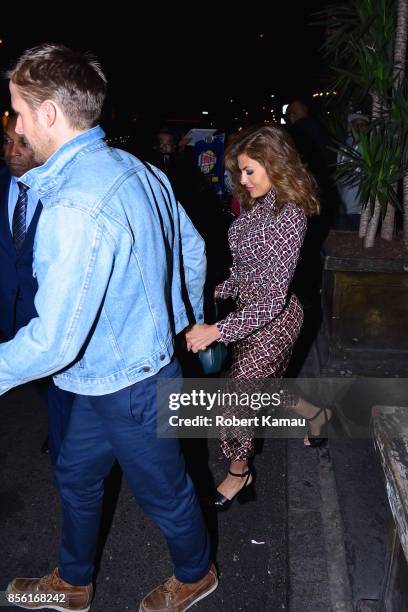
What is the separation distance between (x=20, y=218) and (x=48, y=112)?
72 centimetres

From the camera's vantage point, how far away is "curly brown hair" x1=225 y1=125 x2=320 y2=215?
250 centimetres

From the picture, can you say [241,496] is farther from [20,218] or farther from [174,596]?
[20,218]

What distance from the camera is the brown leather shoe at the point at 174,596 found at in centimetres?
220

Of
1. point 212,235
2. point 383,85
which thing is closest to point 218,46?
point 212,235

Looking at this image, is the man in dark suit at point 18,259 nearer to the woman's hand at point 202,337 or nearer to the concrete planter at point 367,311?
the woman's hand at point 202,337

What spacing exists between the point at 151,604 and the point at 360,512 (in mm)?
A: 1289

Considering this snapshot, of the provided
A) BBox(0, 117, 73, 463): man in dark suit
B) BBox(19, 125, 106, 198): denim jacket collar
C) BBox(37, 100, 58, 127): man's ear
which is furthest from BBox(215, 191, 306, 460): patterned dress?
BBox(37, 100, 58, 127): man's ear

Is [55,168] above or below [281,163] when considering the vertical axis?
above

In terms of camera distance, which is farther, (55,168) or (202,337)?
(202,337)

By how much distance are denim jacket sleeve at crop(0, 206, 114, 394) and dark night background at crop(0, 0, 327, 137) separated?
11822 mm

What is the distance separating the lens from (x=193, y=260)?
7.83 ft

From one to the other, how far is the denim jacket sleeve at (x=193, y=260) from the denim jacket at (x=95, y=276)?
39 centimetres

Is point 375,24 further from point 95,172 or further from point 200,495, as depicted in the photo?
point 200,495

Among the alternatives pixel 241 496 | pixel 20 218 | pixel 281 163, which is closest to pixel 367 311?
pixel 241 496
